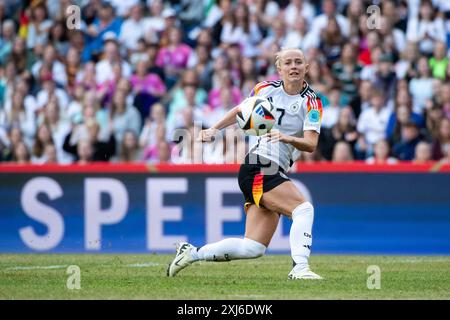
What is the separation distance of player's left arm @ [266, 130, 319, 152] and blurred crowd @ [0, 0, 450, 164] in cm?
531

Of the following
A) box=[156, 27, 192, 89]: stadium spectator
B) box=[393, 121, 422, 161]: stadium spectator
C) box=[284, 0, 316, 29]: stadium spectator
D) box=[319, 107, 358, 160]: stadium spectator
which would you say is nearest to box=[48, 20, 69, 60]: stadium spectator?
box=[156, 27, 192, 89]: stadium spectator

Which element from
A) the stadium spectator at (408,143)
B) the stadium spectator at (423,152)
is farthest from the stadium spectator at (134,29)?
Result: the stadium spectator at (423,152)

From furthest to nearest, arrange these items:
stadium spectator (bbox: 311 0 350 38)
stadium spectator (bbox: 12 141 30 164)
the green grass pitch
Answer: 1. stadium spectator (bbox: 311 0 350 38)
2. stadium spectator (bbox: 12 141 30 164)
3. the green grass pitch

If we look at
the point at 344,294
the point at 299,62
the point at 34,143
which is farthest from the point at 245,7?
the point at 344,294

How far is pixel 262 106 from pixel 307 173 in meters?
5.25

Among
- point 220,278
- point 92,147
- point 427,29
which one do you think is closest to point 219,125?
point 220,278

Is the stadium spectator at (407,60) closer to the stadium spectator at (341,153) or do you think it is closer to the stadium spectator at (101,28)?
the stadium spectator at (341,153)

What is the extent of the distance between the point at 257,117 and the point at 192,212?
5.35m

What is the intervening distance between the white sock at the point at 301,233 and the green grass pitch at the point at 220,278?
24cm

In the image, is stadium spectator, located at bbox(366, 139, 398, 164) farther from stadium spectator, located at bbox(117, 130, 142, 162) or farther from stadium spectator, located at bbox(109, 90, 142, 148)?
stadium spectator, located at bbox(109, 90, 142, 148)

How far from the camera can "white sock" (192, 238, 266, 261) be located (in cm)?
1022

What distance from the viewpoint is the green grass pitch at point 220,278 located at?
903 cm

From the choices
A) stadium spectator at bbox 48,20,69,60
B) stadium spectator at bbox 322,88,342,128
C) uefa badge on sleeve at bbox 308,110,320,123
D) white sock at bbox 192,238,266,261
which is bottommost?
white sock at bbox 192,238,266,261

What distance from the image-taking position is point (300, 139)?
992 cm
